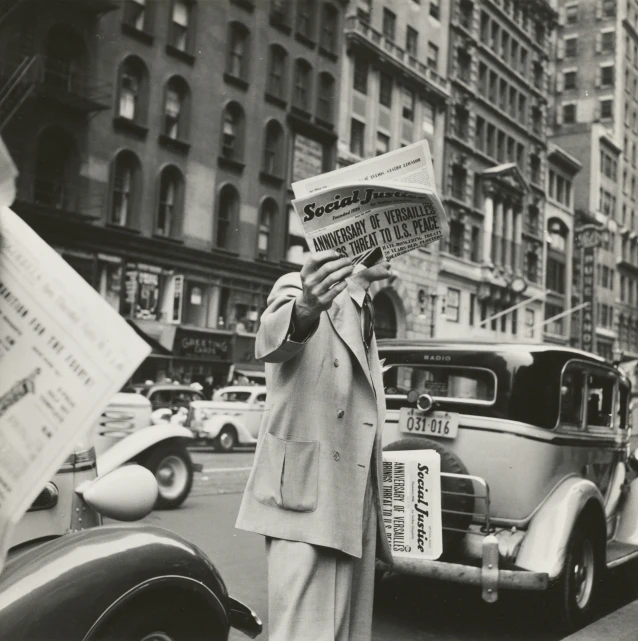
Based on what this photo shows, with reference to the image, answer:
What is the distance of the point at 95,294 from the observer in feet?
3.09

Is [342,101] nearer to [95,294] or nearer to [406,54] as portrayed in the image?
[406,54]

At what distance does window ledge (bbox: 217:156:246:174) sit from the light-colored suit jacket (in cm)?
2290

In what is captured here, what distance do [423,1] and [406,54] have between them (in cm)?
191

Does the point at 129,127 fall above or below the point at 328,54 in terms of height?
below

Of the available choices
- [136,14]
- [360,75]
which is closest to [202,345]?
[136,14]

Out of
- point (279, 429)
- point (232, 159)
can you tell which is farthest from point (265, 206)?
point (279, 429)

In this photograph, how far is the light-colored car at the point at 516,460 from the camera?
439 cm

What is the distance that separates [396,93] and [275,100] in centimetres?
535

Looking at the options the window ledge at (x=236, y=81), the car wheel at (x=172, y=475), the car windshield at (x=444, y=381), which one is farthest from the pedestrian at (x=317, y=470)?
the window ledge at (x=236, y=81)

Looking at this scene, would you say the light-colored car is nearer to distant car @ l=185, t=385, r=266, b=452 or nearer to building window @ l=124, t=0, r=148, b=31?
distant car @ l=185, t=385, r=266, b=452

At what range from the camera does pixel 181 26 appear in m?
22.2

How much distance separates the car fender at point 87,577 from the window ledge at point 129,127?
19.3 m

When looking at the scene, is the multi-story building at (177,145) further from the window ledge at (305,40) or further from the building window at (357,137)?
the building window at (357,137)

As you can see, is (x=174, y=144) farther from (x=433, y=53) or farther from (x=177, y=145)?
(x=433, y=53)
